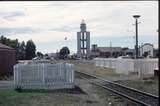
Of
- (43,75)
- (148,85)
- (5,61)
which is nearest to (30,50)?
(5,61)

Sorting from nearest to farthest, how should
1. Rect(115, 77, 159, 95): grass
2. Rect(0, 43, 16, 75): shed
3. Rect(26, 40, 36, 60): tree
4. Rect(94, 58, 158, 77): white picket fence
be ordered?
1. Rect(115, 77, 159, 95): grass
2. Rect(0, 43, 16, 75): shed
3. Rect(94, 58, 158, 77): white picket fence
4. Rect(26, 40, 36, 60): tree

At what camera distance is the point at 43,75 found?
23375 mm

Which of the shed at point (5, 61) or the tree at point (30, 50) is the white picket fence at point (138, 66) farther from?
the tree at point (30, 50)

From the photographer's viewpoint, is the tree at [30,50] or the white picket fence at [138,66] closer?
the white picket fence at [138,66]

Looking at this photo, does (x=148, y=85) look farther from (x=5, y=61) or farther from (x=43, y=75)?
(x=5, y=61)

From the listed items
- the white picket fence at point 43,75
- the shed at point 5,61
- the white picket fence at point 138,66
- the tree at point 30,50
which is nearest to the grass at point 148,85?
the white picket fence at point 43,75

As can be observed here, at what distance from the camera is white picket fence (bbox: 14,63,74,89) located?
23.2 meters

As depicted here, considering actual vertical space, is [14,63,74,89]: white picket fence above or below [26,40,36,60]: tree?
below

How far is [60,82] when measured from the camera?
23.6m

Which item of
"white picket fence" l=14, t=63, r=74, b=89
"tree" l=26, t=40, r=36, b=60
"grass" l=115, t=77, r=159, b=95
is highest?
"tree" l=26, t=40, r=36, b=60

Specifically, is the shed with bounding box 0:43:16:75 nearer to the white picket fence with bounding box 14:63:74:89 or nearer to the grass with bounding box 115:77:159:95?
the white picket fence with bounding box 14:63:74:89

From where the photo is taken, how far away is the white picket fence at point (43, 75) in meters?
23.2

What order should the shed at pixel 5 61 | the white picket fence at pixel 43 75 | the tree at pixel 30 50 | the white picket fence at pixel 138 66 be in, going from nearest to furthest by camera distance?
the white picket fence at pixel 43 75
the shed at pixel 5 61
the white picket fence at pixel 138 66
the tree at pixel 30 50

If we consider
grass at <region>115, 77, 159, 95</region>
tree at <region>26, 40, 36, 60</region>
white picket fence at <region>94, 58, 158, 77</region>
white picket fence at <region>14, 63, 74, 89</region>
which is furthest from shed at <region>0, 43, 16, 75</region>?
tree at <region>26, 40, 36, 60</region>
